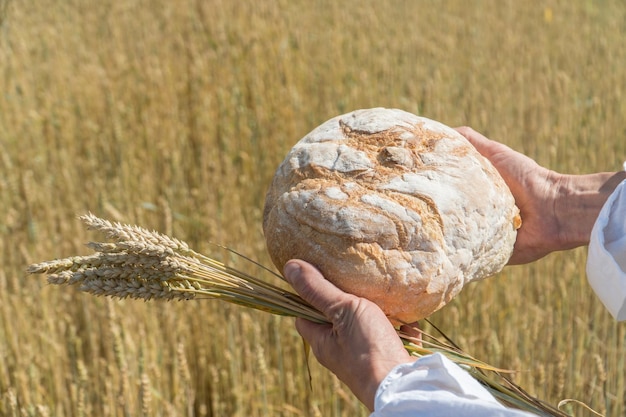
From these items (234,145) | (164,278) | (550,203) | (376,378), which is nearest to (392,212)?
(376,378)

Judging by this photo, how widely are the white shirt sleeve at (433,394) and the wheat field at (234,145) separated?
2.00 ft

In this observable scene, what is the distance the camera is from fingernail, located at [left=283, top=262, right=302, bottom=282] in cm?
132

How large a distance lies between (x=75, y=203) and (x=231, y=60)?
1.34 m

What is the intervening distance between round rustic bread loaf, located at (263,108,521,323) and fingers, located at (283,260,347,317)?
0.12 feet

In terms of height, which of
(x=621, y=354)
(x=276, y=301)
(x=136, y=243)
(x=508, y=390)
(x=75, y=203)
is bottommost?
(x=621, y=354)

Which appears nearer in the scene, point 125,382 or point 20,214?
point 125,382

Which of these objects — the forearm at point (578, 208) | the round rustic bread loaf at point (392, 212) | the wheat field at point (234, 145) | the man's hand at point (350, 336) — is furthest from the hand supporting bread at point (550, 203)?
the man's hand at point (350, 336)

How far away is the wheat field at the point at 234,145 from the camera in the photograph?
83.7 inches

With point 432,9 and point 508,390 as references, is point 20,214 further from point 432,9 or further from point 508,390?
point 432,9

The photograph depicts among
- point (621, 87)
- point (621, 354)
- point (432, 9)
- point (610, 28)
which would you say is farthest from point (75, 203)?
point (610, 28)

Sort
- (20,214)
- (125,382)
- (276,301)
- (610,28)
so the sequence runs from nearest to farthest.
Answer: (276,301) < (125,382) < (20,214) < (610,28)

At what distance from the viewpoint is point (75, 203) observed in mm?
3010

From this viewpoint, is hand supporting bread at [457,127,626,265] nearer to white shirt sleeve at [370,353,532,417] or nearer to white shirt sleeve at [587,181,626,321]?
white shirt sleeve at [587,181,626,321]

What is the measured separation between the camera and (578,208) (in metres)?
1.72
